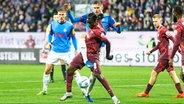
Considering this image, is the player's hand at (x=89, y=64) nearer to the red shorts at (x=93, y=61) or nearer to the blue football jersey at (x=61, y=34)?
the red shorts at (x=93, y=61)

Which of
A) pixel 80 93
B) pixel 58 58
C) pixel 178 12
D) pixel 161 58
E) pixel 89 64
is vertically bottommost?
pixel 80 93

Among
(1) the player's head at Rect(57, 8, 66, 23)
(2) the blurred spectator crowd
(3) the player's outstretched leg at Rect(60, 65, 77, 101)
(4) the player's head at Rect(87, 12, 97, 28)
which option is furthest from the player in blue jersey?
(2) the blurred spectator crowd

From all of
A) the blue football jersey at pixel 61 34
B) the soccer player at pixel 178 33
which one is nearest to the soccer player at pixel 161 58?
the soccer player at pixel 178 33

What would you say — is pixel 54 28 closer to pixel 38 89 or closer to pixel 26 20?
pixel 38 89

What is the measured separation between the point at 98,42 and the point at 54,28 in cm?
371

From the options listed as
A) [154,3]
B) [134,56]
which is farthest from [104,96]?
[154,3]

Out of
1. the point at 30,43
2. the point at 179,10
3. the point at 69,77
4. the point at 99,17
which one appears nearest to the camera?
the point at 179,10

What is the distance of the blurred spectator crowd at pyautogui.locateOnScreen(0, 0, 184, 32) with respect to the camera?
38719 mm

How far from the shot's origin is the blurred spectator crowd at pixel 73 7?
38.7 m

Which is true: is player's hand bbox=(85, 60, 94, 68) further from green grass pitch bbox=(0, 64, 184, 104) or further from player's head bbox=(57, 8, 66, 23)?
player's head bbox=(57, 8, 66, 23)

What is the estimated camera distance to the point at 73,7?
42.6 meters

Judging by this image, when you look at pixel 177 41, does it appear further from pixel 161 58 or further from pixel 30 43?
pixel 30 43

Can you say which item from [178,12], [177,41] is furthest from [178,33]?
[178,12]

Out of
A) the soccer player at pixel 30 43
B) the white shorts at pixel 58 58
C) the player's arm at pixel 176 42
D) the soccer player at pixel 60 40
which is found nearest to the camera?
the player's arm at pixel 176 42
